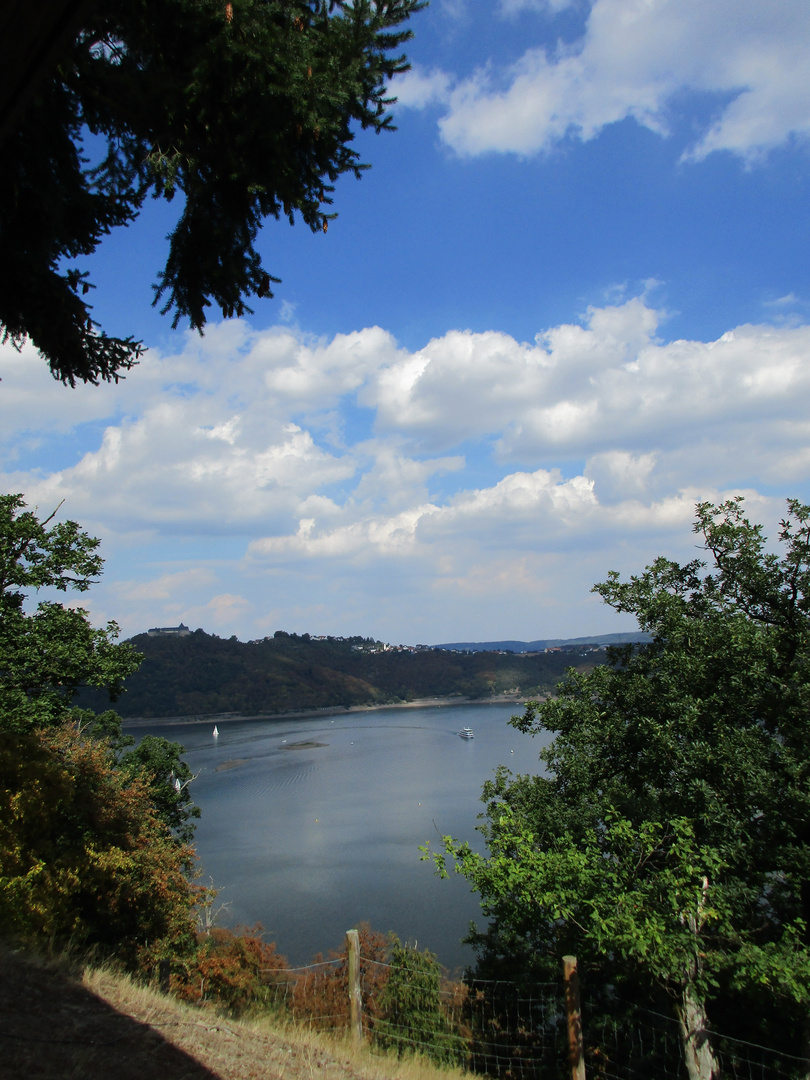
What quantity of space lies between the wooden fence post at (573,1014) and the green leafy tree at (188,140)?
17.0ft

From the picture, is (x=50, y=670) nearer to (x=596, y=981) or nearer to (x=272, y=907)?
(x=596, y=981)

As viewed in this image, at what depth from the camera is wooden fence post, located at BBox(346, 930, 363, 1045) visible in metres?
5.66

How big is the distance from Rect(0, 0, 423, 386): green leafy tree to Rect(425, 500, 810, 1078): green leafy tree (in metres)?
5.43

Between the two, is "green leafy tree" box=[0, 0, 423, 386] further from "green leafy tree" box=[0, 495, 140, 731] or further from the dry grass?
"green leafy tree" box=[0, 495, 140, 731]

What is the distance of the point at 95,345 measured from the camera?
3715 mm

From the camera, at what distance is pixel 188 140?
3795 mm

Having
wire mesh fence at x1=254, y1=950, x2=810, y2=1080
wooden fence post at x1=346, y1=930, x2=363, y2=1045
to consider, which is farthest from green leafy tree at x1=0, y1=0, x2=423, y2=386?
wire mesh fence at x1=254, y1=950, x2=810, y2=1080

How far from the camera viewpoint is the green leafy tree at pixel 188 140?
3.24 m

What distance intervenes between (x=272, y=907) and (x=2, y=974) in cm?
2811

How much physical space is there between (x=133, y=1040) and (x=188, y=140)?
18.9 feet

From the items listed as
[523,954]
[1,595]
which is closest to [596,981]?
[523,954]

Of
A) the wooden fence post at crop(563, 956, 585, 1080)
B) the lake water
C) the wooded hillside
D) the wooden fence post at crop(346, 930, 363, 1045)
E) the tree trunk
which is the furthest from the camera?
the wooded hillside

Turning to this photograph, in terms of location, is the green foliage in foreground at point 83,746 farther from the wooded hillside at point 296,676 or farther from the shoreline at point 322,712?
the wooded hillside at point 296,676

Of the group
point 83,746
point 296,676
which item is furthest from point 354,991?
point 296,676
